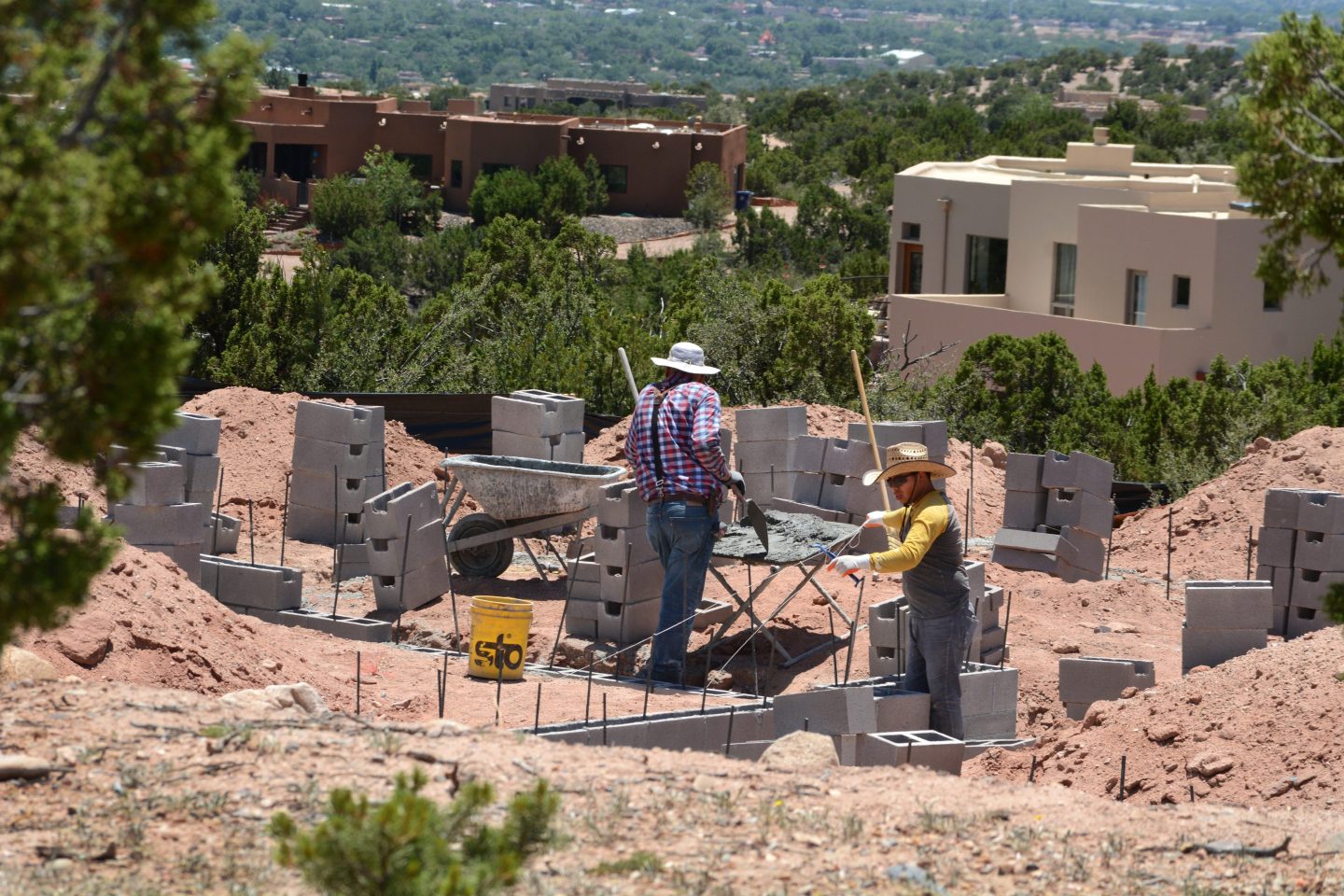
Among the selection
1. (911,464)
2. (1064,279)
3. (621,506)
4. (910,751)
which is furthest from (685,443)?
(1064,279)

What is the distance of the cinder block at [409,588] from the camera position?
36.9 ft

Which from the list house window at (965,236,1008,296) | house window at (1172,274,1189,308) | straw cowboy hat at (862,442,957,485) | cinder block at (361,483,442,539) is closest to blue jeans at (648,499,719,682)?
straw cowboy hat at (862,442,957,485)

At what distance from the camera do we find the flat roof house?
3306cm

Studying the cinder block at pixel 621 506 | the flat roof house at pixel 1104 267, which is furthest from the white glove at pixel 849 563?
the flat roof house at pixel 1104 267

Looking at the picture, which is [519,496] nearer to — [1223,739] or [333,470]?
[333,470]

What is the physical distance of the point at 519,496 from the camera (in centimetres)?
1144

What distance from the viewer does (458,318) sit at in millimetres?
25656

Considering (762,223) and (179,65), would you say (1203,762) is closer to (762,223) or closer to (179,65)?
(179,65)

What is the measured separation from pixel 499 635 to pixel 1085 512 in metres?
5.17

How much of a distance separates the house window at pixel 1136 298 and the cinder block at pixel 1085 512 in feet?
72.3

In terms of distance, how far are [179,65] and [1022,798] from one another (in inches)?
160

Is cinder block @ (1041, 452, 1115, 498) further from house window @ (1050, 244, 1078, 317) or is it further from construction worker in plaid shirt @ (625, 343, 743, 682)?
house window @ (1050, 244, 1078, 317)

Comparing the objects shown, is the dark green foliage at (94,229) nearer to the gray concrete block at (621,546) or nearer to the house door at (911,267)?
the gray concrete block at (621,546)

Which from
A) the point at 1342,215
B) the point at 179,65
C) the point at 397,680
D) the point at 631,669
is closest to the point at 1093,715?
the point at 631,669
